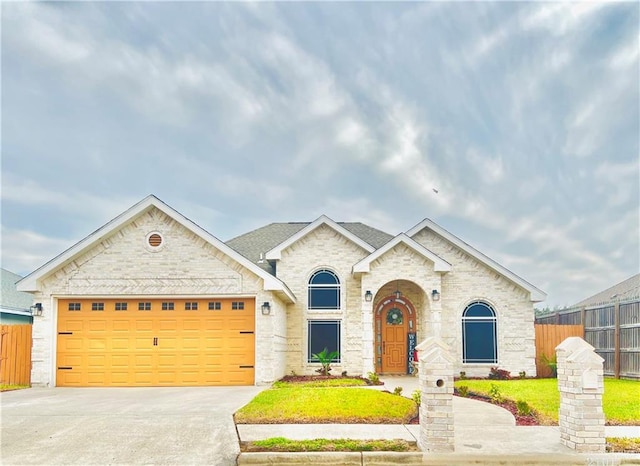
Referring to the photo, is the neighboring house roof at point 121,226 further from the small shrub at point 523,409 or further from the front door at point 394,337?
the small shrub at point 523,409

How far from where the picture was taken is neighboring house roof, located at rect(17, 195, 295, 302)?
1630 cm

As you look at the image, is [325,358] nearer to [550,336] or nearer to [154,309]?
[154,309]

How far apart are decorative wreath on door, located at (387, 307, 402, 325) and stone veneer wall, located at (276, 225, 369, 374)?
4.33 feet

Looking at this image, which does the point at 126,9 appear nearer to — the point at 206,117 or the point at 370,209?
the point at 206,117

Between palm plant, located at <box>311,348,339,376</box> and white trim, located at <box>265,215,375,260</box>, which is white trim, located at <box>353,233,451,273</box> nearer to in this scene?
white trim, located at <box>265,215,375,260</box>

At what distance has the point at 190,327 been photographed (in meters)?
16.6

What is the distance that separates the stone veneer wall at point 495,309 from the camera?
1969cm

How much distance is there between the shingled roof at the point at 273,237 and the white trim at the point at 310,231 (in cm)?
117

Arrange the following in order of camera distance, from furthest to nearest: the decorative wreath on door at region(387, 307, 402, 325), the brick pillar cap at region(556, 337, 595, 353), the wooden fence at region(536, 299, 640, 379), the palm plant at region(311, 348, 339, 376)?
the decorative wreath on door at region(387, 307, 402, 325) < the palm plant at region(311, 348, 339, 376) < the wooden fence at region(536, 299, 640, 379) < the brick pillar cap at region(556, 337, 595, 353)

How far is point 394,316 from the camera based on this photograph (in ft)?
67.3

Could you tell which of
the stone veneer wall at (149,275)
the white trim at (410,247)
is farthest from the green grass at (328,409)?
the white trim at (410,247)

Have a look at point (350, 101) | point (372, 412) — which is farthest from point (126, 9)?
point (372, 412)

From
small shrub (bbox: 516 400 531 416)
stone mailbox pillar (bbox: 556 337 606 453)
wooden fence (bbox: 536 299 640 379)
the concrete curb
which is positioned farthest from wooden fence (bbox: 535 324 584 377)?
the concrete curb

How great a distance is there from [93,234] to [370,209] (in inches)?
491
